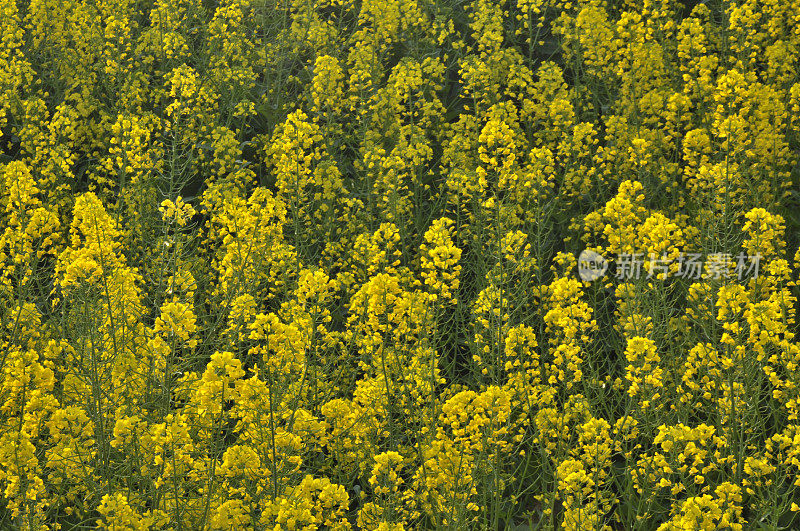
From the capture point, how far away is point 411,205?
7.18 m

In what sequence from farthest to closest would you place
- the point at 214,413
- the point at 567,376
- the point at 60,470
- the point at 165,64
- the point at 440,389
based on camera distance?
the point at 165,64
the point at 440,389
the point at 567,376
the point at 60,470
the point at 214,413

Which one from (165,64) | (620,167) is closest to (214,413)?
(620,167)

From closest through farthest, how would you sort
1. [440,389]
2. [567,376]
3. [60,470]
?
[60,470] < [567,376] < [440,389]

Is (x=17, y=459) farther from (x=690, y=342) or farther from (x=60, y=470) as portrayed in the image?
(x=690, y=342)

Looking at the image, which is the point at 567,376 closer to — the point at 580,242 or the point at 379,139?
the point at 580,242

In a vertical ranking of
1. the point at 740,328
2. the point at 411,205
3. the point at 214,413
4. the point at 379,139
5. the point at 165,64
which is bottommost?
the point at 214,413

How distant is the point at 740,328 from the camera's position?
4.54 meters

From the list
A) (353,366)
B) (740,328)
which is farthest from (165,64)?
(740,328)

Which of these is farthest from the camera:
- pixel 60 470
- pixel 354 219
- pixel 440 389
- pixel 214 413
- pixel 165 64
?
pixel 165 64

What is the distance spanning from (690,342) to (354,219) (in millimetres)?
2646

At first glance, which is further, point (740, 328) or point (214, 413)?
point (740, 328)

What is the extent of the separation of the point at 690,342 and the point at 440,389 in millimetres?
1686

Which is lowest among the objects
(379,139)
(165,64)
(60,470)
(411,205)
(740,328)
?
(60,470)

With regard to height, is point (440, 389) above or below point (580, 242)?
below
